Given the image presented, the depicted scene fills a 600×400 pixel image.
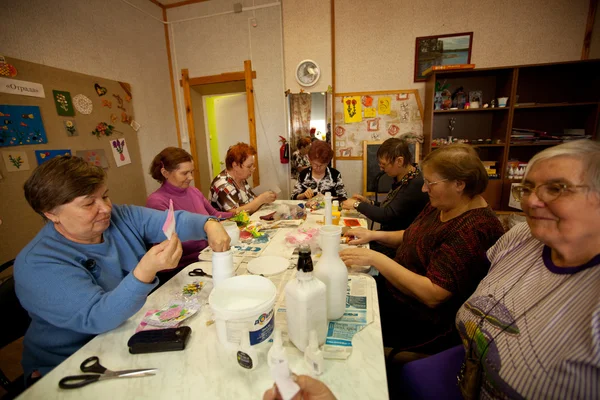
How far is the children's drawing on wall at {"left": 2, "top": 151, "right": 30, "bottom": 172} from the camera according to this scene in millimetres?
2152

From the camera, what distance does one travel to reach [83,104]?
9.06 feet

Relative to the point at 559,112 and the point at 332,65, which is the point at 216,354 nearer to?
the point at 332,65

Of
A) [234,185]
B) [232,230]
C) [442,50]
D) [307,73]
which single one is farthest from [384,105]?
[232,230]

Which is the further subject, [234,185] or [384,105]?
[384,105]

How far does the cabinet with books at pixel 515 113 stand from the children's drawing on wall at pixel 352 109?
83 cm

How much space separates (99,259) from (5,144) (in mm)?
2034

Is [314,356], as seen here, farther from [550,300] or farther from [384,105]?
[384,105]

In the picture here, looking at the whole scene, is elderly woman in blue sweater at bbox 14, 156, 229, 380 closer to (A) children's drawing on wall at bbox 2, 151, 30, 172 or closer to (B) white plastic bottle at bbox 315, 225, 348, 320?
(B) white plastic bottle at bbox 315, 225, 348, 320

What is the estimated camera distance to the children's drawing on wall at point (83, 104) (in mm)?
2693

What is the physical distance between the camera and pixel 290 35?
3582 millimetres

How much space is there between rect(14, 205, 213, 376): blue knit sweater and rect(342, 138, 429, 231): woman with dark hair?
1.56m

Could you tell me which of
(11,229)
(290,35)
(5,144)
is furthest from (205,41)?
(11,229)

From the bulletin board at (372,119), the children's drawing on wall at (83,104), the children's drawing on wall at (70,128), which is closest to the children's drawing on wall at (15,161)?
the children's drawing on wall at (70,128)

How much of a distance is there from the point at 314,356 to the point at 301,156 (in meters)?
3.22
